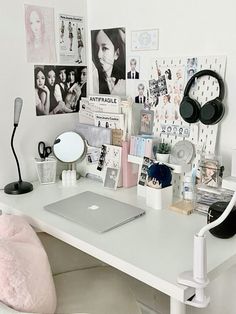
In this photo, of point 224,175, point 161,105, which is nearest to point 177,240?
point 224,175

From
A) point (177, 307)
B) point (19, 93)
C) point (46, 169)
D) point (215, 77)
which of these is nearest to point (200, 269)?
point (177, 307)

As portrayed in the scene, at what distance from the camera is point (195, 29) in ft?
4.66

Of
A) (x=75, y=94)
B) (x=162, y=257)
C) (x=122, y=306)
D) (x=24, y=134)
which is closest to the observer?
(x=162, y=257)

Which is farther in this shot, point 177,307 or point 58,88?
point 58,88

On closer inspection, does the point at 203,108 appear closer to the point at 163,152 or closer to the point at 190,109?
the point at 190,109

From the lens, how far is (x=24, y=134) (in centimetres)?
170

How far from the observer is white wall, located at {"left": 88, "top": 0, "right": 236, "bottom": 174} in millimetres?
1341

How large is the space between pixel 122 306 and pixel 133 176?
56cm

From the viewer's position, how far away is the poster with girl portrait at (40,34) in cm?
164

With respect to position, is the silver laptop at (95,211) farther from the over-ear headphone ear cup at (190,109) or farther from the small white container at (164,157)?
the over-ear headphone ear cup at (190,109)

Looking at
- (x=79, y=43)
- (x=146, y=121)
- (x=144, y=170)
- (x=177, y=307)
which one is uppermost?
(x=79, y=43)

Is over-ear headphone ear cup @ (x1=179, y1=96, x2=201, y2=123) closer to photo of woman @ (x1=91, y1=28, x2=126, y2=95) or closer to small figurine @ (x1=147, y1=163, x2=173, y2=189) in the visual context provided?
small figurine @ (x1=147, y1=163, x2=173, y2=189)

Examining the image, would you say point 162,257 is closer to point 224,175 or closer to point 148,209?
point 148,209

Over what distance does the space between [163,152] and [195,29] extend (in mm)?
489
